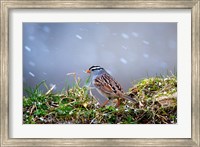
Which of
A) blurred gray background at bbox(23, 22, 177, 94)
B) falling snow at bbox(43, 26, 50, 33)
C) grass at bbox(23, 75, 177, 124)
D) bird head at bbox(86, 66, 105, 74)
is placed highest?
falling snow at bbox(43, 26, 50, 33)

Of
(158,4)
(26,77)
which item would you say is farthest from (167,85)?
(26,77)

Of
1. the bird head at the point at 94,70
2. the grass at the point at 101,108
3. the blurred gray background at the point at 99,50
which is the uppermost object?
the blurred gray background at the point at 99,50

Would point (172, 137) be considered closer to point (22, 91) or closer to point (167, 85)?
point (167, 85)

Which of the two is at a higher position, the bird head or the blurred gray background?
the blurred gray background

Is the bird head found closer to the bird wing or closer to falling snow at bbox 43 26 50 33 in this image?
the bird wing

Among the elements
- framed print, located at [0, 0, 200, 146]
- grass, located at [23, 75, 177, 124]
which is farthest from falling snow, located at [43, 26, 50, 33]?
grass, located at [23, 75, 177, 124]

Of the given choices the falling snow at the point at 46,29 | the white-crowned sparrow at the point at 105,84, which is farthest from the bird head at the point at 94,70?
the falling snow at the point at 46,29

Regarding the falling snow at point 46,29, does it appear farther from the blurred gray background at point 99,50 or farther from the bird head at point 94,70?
the bird head at point 94,70

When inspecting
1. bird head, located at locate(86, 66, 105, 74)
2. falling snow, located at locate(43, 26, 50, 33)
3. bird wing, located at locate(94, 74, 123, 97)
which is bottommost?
bird wing, located at locate(94, 74, 123, 97)
